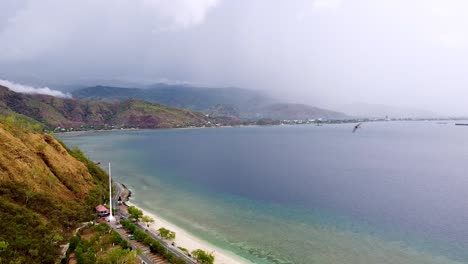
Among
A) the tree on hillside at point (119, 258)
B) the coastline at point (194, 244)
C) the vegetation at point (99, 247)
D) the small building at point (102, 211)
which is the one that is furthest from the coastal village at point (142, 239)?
the tree on hillside at point (119, 258)

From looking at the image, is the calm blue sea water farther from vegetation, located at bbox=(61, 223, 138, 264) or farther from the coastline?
vegetation, located at bbox=(61, 223, 138, 264)

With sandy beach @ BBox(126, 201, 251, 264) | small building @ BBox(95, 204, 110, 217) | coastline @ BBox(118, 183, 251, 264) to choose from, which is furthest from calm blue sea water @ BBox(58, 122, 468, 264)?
small building @ BBox(95, 204, 110, 217)

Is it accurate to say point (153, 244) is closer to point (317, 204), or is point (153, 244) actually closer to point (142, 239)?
point (142, 239)

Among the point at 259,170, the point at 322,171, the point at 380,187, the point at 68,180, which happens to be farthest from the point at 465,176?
the point at 68,180

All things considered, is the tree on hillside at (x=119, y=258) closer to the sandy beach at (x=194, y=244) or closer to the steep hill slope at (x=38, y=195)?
the steep hill slope at (x=38, y=195)

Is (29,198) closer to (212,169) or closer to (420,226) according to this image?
(420,226)
